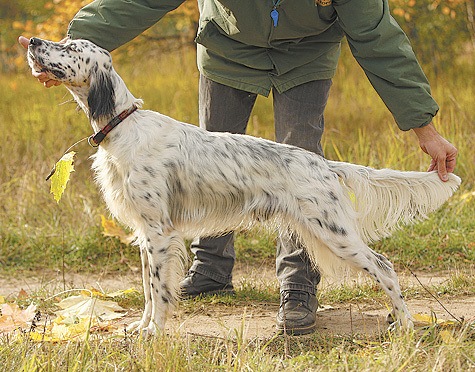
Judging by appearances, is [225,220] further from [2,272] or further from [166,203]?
[2,272]

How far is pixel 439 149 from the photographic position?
2828 millimetres

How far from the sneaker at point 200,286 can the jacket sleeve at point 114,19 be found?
5.21 feet

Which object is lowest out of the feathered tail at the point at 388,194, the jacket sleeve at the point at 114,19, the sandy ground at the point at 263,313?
the sandy ground at the point at 263,313

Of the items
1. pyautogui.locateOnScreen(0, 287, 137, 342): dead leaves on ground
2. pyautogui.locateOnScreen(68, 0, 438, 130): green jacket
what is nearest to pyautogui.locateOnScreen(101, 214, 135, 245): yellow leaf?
pyautogui.locateOnScreen(0, 287, 137, 342): dead leaves on ground

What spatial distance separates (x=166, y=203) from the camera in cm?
284

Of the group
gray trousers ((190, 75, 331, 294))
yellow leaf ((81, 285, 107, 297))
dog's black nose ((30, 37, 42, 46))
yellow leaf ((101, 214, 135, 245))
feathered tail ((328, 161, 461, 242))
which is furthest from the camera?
yellow leaf ((101, 214, 135, 245))

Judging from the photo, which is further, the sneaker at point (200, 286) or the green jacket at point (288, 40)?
the sneaker at point (200, 286)

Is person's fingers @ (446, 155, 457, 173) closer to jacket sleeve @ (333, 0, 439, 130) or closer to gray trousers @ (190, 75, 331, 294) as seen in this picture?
jacket sleeve @ (333, 0, 439, 130)

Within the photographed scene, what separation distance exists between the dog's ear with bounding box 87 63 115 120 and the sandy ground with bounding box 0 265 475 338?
1.14m

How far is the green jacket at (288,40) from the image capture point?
284cm

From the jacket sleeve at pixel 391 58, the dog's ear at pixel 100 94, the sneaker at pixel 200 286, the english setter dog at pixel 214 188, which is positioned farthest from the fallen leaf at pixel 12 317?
the jacket sleeve at pixel 391 58

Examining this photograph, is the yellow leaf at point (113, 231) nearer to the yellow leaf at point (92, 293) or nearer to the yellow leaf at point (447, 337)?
the yellow leaf at point (92, 293)

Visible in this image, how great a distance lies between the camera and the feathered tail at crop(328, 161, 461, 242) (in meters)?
2.93

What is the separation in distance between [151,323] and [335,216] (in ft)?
3.73
